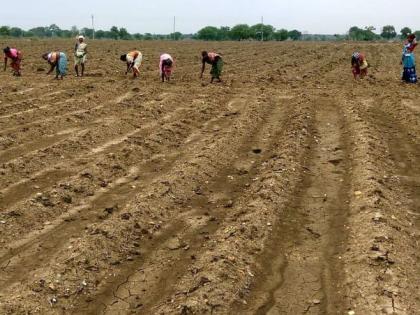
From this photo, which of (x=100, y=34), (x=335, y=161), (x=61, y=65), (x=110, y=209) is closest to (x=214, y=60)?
(x=61, y=65)

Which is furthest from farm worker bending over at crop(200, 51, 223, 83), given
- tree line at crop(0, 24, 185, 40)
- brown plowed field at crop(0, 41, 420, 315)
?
tree line at crop(0, 24, 185, 40)

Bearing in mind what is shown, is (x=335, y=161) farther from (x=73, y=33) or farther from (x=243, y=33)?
(x=73, y=33)

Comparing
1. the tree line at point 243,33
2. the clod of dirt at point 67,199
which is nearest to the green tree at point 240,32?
the tree line at point 243,33

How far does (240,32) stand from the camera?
78688 mm

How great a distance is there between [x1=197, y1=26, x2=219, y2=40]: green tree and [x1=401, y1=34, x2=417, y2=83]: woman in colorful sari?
230 ft

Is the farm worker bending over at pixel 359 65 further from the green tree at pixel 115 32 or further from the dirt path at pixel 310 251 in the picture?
the green tree at pixel 115 32

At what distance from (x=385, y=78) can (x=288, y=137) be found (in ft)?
31.6

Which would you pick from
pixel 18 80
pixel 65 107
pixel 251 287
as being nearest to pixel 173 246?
pixel 251 287

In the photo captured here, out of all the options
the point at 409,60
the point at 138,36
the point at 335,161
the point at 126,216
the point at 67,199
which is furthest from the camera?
the point at 138,36

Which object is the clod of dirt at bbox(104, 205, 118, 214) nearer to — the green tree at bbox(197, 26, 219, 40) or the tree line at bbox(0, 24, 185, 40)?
the tree line at bbox(0, 24, 185, 40)

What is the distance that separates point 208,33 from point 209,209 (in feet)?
266

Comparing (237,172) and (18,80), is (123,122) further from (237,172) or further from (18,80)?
(18,80)

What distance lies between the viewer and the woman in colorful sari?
15312 mm

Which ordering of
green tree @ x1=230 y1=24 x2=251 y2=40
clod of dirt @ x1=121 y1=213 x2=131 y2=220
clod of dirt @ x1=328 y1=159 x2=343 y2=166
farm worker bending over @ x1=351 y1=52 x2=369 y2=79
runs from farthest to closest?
green tree @ x1=230 y1=24 x2=251 y2=40 → farm worker bending over @ x1=351 y1=52 x2=369 y2=79 → clod of dirt @ x1=328 y1=159 x2=343 y2=166 → clod of dirt @ x1=121 y1=213 x2=131 y2=220
